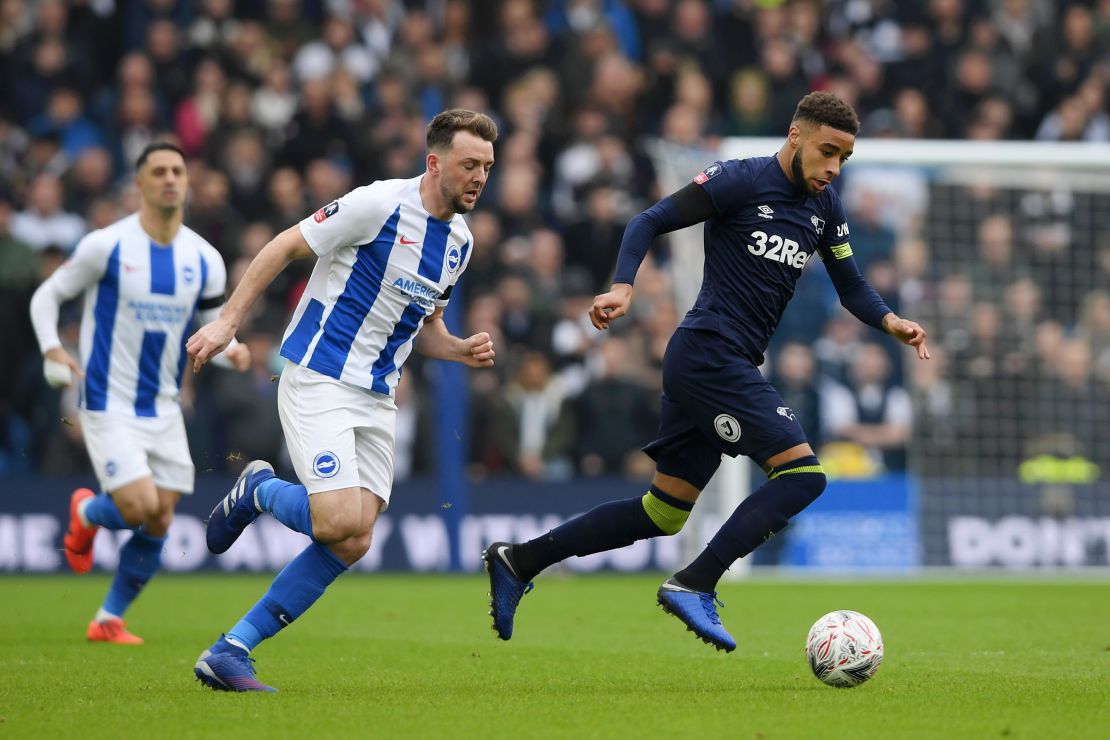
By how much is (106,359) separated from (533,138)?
8.54m

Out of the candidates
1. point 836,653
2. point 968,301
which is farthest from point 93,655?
point 968,301

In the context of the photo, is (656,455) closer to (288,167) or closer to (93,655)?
(93,655)

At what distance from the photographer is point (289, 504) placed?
6.91 m

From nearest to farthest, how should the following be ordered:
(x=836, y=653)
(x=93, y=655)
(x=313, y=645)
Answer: (x=836, y=653), (x=93, y=655), (x=313, y=645)

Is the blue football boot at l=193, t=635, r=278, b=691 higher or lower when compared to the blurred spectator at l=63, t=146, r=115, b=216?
lower

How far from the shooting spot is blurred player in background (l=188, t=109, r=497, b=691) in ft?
22.2

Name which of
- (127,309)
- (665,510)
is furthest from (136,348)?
(665,510)

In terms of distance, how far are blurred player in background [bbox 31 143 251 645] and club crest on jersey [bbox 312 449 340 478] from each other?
9.18ft

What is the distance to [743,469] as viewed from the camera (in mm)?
14602

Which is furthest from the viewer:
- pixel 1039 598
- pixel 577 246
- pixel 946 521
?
pixel 577 246

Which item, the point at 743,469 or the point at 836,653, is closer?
the point at 836,653

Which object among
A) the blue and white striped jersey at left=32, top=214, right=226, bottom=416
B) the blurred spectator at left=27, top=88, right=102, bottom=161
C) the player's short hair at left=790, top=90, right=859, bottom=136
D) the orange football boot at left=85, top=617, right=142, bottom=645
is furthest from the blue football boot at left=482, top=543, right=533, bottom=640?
the blurred spectator at left=27, top=88, right=102, bottom=161

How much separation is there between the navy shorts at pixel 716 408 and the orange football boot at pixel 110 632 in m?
3.58

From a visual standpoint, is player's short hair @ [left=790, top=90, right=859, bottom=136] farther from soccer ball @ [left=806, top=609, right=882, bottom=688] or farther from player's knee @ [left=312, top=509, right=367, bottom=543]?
player's knee @ [left=312, top=509, right=367, bottom=543]
